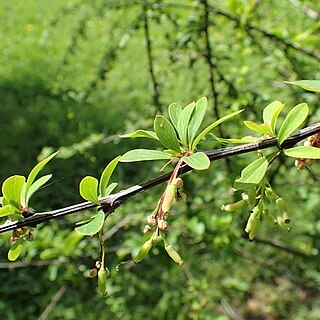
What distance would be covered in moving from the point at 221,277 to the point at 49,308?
2.13ft

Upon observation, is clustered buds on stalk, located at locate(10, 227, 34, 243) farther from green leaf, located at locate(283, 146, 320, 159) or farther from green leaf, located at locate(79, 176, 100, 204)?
green leaf, located at locate(283, 146, 320, 159)

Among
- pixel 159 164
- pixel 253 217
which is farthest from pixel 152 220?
pixel 159 164

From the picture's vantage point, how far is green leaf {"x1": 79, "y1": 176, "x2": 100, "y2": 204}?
48 centimetres

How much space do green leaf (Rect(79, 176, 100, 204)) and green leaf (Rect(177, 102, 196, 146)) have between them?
3.6 inches

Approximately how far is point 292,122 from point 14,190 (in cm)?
27

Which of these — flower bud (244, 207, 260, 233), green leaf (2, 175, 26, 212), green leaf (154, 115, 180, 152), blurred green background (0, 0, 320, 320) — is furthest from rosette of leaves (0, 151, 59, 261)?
blurred green background (0, 0, 320, 320)

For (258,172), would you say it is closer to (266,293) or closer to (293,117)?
(293,117)

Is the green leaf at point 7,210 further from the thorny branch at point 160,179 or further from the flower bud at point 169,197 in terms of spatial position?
the flower bud at point 169,197

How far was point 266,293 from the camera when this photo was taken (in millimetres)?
1962

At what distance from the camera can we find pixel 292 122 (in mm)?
478

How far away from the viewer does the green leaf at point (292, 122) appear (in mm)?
472

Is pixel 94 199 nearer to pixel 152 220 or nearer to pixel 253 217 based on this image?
pixel 152 220

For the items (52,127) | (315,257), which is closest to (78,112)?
(52,127)

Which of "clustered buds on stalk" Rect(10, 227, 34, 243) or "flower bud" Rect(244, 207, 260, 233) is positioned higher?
"clustered buds on stalk" Rect(10, 227, 34, 243)
